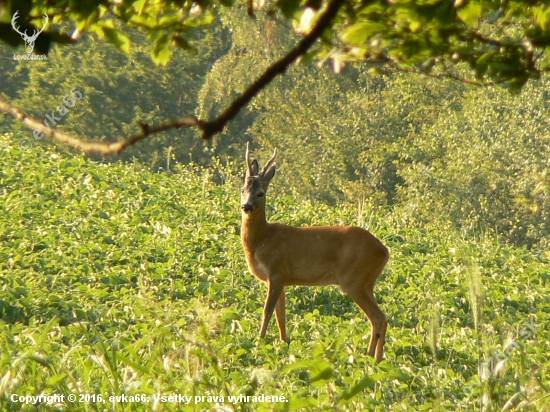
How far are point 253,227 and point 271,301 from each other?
0.89m

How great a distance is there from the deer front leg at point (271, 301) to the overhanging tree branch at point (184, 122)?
576 centimetres

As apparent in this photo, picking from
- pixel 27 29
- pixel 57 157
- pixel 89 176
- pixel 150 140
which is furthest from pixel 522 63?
pixel 150 140

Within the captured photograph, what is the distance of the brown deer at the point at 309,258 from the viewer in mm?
8539

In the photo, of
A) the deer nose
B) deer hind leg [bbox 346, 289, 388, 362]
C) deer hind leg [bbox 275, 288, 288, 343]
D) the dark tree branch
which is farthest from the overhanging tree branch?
the deer nose

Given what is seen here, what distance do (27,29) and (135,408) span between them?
2455mm

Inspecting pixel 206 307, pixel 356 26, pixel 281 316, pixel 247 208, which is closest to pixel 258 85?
pixel 356 26

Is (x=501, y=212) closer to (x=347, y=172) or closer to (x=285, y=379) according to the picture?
(x=347, y=172)

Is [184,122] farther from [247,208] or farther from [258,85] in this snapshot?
[247,208]

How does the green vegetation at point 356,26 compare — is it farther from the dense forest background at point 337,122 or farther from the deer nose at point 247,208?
the dense forest background at point 337,122

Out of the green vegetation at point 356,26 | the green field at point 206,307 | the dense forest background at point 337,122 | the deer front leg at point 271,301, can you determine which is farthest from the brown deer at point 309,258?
the dense forest background at point 337,122

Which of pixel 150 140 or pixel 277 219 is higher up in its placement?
pixel 150 140

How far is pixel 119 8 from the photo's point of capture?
3.95m

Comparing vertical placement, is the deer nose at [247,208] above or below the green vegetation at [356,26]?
below

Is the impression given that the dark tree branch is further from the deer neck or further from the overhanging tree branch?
the deer neck
